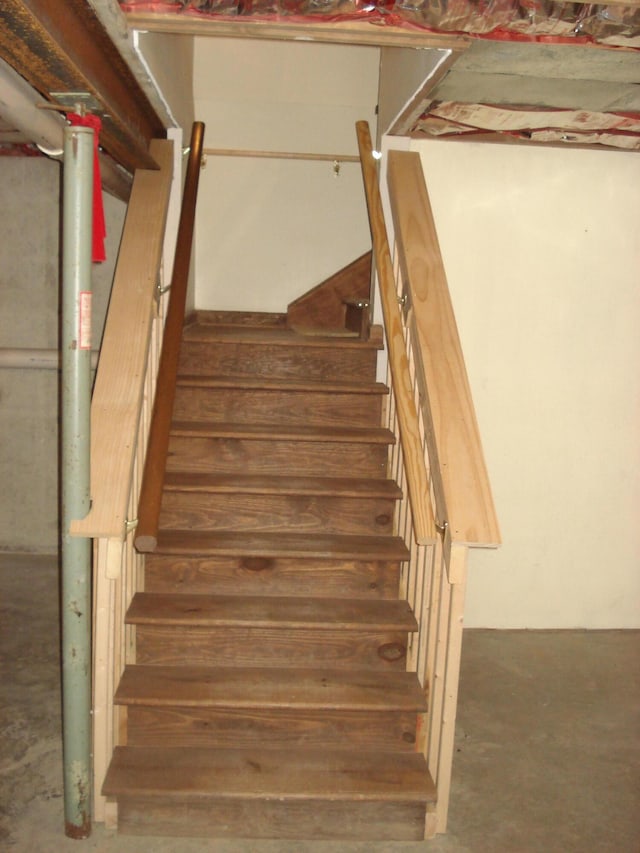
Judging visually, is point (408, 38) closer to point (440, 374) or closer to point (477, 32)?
point (477, 32)

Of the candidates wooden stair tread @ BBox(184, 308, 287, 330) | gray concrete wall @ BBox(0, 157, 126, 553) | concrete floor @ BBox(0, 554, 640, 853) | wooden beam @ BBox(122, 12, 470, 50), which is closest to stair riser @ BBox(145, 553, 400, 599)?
concrete floor @ BBox(0, 554, 640, 853)

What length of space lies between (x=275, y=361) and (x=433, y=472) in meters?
1.41

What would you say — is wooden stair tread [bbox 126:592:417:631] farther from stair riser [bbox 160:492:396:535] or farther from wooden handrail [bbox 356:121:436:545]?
wooden handrail [bbox 356:121:436:545]

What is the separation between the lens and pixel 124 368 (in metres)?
2.41

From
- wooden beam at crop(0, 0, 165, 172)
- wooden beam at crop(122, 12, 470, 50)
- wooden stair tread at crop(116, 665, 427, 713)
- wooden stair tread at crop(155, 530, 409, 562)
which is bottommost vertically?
wooden stair tread at crop(116, 665, 427, 713)

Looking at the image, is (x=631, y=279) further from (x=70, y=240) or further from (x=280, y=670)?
(x=70, y=240)

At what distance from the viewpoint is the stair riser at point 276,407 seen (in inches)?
133

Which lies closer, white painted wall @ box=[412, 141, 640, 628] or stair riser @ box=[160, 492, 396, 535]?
stair riser @ box=[160, 492, 396, 535]

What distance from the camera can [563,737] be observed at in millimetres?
2963

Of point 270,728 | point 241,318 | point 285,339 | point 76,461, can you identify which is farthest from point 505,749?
point 241,318

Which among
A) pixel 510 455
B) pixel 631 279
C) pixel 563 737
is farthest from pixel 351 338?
pixel 563 737

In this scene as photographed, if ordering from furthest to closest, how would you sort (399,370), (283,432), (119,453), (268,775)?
1. (283,432)
2. (399,370)
3. (268,775)
4. (119,453)

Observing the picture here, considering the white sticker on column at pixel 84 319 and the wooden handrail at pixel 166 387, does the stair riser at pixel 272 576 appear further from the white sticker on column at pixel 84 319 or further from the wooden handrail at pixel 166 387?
the white sticker on column at pixel 84 319

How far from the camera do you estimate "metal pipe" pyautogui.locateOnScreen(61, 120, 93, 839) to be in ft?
6.49
